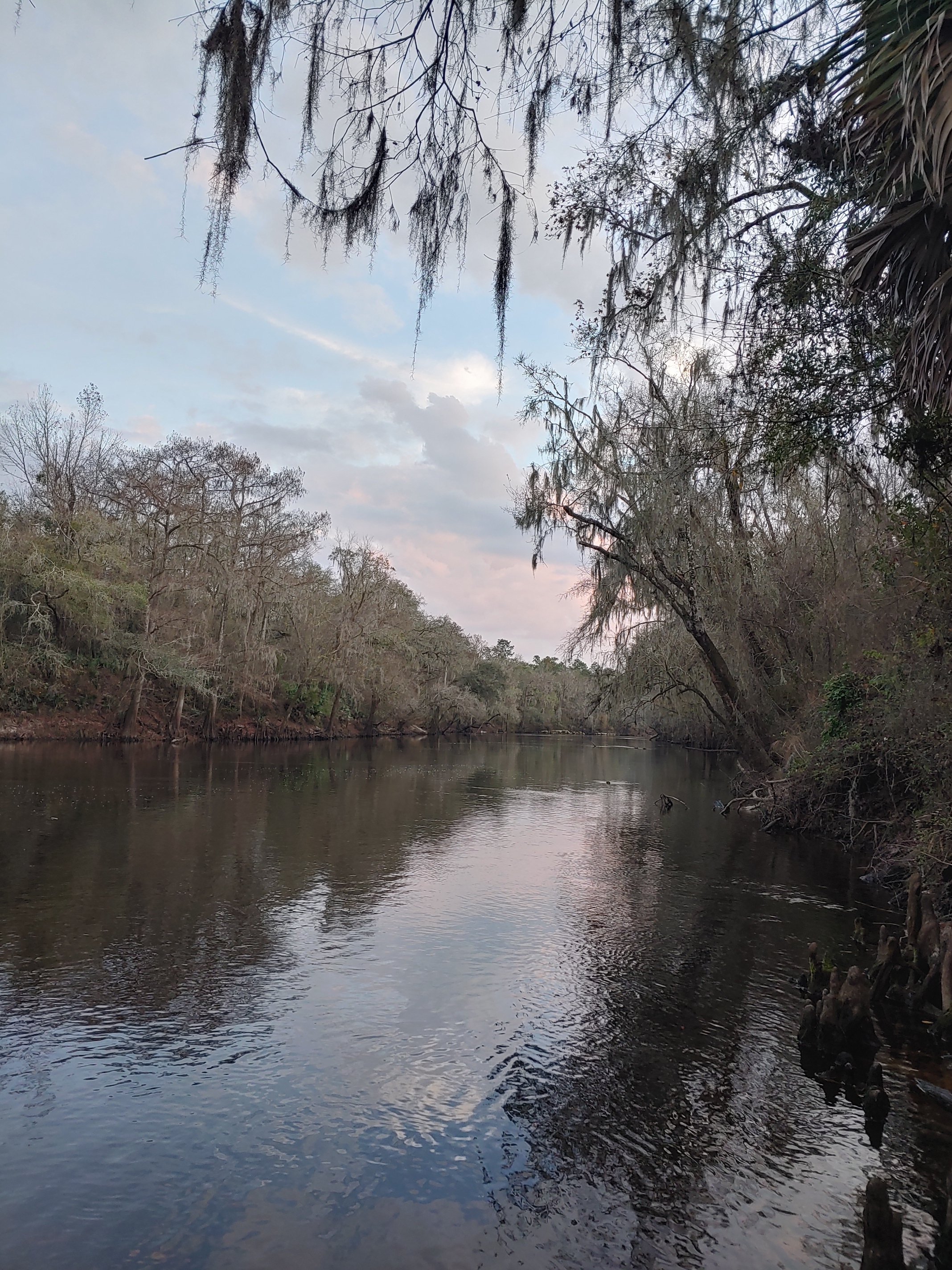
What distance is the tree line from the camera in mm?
28969

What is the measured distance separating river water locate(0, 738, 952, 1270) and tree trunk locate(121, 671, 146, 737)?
750 inches

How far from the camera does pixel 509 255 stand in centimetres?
345

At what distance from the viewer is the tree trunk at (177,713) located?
1235 inches

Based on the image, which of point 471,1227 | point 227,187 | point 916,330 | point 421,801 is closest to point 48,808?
point 421,801

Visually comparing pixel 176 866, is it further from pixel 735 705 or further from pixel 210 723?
pixel 210 723

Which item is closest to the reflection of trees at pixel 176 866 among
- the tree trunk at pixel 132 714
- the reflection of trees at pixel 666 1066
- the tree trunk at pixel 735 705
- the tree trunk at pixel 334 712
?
the reflection of trees at pixel 666 1066

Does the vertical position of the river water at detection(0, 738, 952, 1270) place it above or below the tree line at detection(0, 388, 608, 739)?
below

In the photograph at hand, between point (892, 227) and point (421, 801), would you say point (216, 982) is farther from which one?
point (421, 801)

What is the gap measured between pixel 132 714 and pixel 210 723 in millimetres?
4690

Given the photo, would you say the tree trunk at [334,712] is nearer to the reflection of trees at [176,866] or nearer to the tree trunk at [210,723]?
the tree trunk at [210,723]

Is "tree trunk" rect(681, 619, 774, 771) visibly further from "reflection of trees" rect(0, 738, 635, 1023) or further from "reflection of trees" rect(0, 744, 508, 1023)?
"reflection of trees" rect(0, 744, 508, 1023)

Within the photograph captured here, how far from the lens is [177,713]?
31.9m

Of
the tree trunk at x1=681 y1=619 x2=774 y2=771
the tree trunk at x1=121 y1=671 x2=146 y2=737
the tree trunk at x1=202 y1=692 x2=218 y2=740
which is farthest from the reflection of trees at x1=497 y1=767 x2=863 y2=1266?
the tree trunk at x1=202 y1=692 x2=218 y2=740

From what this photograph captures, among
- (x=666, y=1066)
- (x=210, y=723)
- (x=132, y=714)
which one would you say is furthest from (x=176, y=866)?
(x=210, y=723)
